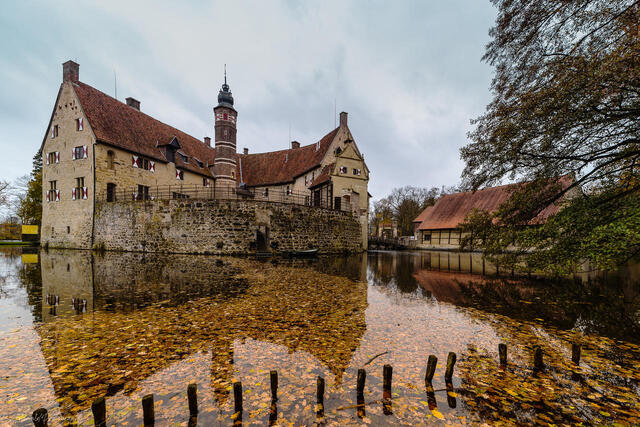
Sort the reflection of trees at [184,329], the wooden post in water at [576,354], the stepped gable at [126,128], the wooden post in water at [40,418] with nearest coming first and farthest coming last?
the wooden post in water at [40,418] < the reflection of trees at [184,329] < the wooden post in water at [576,354] < the stepped gable at [126,128]

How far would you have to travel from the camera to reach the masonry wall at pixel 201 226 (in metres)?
19.8

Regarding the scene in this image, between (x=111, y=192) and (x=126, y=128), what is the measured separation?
6.37 metres

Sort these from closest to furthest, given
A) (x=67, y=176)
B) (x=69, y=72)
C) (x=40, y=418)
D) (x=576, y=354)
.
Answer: (x=40, y=418) → (x=576, y=354) → (x=67, y=176) → (x=69, y=72)

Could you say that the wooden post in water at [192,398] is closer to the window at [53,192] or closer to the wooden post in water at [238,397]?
the wooden post in water at [238,397]

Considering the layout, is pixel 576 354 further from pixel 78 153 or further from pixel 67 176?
pixel 67 176

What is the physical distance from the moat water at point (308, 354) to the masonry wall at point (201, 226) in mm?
11439

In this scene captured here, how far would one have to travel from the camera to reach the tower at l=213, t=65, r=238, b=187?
24.3m

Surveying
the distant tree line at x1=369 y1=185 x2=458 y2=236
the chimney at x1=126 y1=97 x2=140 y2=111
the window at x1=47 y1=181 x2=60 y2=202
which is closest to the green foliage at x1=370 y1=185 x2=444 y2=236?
the distant tree line at x1=369 y1=185 x2=458 y2=236

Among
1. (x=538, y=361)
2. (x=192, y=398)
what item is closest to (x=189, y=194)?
(x=192, y=398)

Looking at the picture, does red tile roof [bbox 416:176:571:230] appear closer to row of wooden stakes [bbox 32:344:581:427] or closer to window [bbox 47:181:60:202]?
row of wooden stakes [bbox 32:344:581:427]

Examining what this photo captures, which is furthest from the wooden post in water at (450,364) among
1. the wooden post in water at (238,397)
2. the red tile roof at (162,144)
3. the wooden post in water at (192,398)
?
the red tile roof at (162,144)

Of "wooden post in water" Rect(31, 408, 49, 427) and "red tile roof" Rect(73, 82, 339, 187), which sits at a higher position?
"red tile roof" Rect(73, 82, 339, 187)

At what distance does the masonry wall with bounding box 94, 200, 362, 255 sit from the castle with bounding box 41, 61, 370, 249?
694mm

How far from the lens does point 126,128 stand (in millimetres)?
25266
